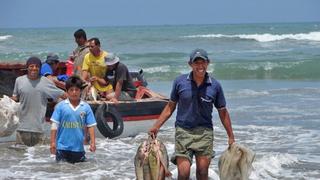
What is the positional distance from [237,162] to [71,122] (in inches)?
86.3

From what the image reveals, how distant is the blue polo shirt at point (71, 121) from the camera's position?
787 cm

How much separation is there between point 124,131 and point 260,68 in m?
21.4

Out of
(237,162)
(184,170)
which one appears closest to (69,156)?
(184,170)

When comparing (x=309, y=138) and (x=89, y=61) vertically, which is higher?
(x=89, y=61)

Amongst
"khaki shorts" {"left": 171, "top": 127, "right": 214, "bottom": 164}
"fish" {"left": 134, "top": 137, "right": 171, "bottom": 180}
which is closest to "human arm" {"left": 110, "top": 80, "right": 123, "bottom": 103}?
"khaki shorts" {"left": 171, "top": 127, "right": 214, "bottom": 164}

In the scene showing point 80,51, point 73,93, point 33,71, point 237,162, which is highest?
point 80,51

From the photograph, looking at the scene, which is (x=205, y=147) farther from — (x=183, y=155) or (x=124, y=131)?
(x=124, y=131)

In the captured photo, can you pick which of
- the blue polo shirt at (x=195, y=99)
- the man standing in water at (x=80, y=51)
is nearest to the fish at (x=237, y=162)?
the blue polo shirt at (x=195, y=99)

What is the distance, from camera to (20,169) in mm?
9227

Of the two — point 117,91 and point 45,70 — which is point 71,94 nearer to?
point 45,70

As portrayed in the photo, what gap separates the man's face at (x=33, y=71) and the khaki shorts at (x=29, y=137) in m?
0.84

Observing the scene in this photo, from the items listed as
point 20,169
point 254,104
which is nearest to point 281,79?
point 254,104

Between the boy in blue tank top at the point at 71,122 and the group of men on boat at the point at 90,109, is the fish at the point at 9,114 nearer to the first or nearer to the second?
the group of men on boat at the point at 90,109

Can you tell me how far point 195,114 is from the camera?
6.68m
